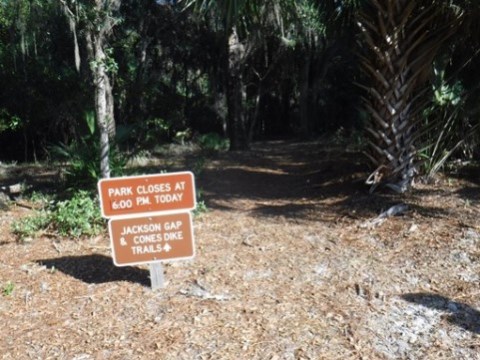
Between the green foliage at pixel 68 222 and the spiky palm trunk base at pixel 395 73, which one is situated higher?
the spiky palm trunk base at pixel 395 73

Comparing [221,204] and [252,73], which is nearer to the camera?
[221,204]

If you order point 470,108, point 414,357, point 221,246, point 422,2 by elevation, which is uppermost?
point 422,2

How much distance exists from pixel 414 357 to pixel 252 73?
2024cm

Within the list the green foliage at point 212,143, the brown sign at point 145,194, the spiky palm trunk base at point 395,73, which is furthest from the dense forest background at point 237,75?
the brown sign at point 145,194

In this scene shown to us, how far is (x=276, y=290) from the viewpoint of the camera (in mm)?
4559

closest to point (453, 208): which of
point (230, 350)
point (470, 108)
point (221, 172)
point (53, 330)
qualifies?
point (470, 108)

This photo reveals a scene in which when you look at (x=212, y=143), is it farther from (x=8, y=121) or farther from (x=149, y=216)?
(x=149, y=216)

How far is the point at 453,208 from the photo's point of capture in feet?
20.4

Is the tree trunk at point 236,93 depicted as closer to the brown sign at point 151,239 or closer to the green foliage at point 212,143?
the green foliage at point 212,143

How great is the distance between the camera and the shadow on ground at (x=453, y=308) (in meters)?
4.05

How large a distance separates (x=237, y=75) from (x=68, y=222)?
381 inches

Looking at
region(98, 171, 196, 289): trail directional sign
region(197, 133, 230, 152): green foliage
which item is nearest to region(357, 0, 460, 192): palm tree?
region(98, 171, 196, 289): trail directional sign

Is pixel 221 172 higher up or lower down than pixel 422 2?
lower down

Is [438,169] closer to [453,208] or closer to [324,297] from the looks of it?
[453,208]
